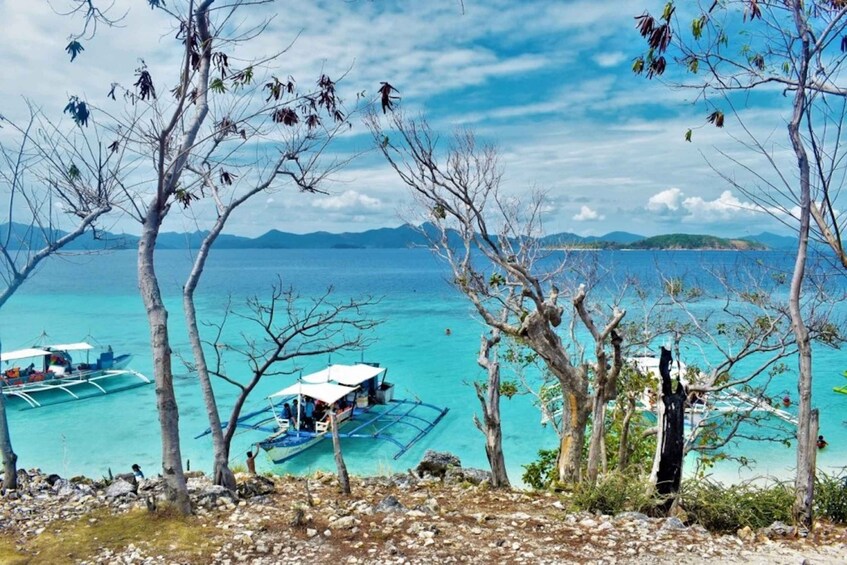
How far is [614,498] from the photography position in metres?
6.79

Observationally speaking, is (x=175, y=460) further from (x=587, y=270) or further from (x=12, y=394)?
(x=12, y=394)

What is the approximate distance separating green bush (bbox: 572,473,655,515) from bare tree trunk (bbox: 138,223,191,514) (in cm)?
435

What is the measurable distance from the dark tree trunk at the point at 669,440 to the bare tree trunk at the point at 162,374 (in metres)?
5.28

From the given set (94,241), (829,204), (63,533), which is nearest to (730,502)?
(829,204)

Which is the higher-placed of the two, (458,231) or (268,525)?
(458,231)

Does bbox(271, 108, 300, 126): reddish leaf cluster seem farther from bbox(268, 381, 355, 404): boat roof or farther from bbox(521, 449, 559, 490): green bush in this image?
bbox(268, 381, 355, 404): boat roof

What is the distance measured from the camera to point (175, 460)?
6008 mm

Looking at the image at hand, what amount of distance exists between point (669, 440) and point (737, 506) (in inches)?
37.6

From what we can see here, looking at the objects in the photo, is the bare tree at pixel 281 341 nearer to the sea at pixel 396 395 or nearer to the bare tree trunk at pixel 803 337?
the sea at pixel 396 395

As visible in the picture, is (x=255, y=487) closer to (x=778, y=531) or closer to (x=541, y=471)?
(x=778, y=531)

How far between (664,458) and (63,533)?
20.9ft

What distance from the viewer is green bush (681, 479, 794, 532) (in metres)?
6.41

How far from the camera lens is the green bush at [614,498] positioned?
673 cm

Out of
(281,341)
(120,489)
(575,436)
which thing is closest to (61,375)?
(281,341)
